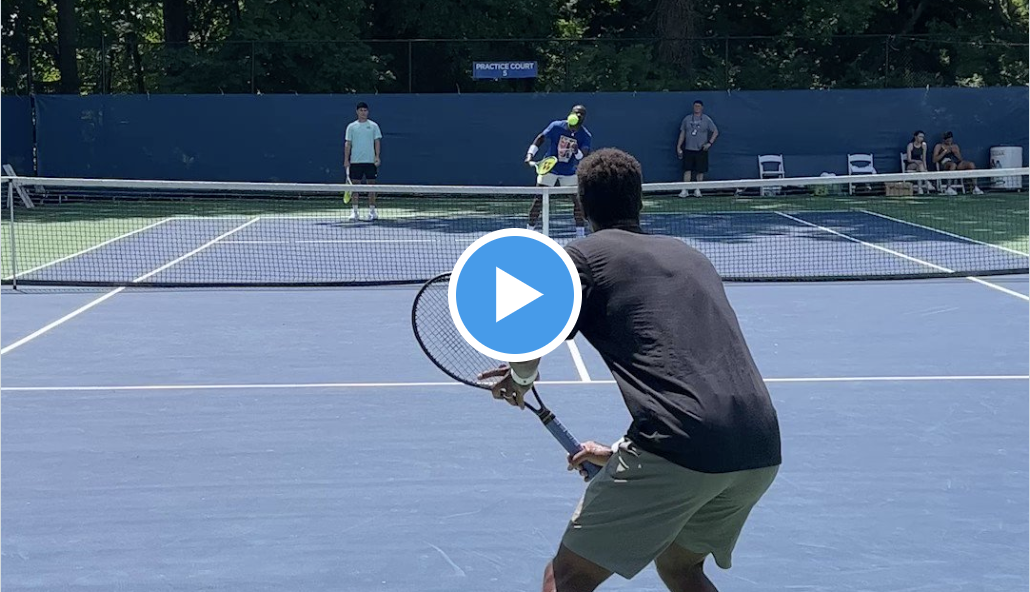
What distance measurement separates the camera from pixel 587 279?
11.6ft

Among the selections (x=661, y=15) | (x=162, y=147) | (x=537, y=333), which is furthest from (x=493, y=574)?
(x=661, y=15)

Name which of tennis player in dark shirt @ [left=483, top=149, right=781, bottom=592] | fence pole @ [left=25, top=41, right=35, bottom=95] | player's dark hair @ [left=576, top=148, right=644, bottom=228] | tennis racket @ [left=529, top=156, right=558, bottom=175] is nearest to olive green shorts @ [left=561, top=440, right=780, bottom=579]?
tennis player in dark shirt @ [left=483, top=149, right=781, bottom=592]

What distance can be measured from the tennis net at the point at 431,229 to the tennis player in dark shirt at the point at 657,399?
8964mm

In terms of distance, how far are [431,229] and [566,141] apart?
3.82m

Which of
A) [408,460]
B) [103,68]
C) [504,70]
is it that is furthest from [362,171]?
[408,460]

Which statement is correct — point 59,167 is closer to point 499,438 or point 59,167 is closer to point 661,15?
point 661,15

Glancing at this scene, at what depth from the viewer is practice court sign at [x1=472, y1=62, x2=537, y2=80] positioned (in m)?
28.7

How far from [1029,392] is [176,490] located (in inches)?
202

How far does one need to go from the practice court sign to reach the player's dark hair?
25.2 meters

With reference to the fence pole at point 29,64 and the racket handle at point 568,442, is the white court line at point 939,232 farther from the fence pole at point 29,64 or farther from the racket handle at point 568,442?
the fence pole at point 29,64

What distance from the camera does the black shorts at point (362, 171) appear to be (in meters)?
20.5

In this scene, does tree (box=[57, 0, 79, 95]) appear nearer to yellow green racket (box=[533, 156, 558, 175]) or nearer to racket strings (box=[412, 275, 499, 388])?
yellow green racket (box=[533, 156, 558, 175])

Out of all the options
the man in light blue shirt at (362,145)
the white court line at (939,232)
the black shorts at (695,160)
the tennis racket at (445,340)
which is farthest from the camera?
the black shorts at (695,160)

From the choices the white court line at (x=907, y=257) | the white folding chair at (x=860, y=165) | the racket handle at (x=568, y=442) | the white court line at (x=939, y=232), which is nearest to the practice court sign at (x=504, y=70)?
the white folding chair at (x=860, y=165)
